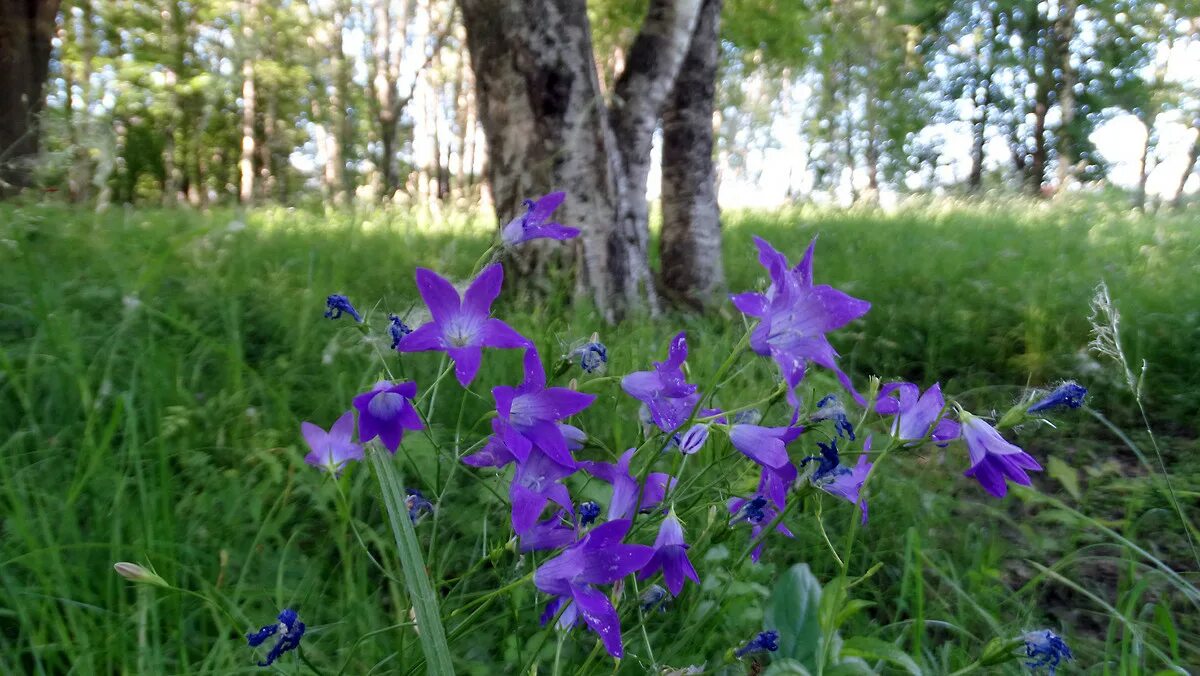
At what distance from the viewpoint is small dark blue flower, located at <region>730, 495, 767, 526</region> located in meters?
0.96

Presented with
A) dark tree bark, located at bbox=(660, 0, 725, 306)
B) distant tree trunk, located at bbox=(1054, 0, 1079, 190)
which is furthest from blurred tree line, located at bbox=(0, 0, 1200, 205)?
dark tree bark, located at bbox=(660, 0, 725, 306)

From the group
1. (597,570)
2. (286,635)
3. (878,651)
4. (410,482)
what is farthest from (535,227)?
(410,482)

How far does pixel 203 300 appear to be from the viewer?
2.75 meters

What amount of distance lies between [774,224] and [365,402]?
23.8ft

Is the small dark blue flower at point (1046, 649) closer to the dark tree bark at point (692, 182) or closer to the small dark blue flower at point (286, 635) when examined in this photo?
the small dark blue flower at point (286, 635)

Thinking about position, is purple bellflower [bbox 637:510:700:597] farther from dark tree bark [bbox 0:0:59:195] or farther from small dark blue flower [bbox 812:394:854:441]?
dark tree bark [bbox 0:0:59:195]

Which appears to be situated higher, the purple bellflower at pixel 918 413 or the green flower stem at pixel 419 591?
the purple bellflower at pixel 918 413

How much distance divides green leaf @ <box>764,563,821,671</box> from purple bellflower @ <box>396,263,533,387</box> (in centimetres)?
67

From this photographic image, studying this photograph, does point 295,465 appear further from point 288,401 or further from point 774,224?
point 774,224

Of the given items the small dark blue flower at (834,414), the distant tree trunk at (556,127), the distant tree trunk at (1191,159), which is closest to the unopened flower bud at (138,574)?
the small dark blue flower at (834,414)

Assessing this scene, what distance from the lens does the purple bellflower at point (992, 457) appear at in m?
0.82

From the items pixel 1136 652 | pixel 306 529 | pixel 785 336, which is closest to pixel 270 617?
pixel 306 529

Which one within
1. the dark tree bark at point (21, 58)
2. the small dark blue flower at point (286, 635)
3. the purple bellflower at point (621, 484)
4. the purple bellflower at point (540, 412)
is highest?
the dark tree bark at point (21, 58)

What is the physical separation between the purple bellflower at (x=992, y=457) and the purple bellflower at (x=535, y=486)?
0.43 meters
